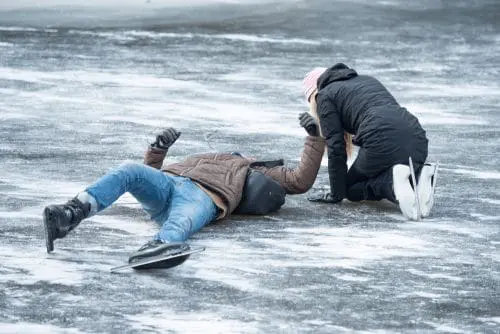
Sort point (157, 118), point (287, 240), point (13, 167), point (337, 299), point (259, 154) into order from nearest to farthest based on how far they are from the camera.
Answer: point (337, 299) → point (287, 240) → point (13, 167) → point (259, 154) → point (157, 118)

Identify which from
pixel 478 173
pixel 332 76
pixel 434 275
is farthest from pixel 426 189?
pixel 478 173

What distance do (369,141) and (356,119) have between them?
205mm

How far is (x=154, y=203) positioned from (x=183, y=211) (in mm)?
329

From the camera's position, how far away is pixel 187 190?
802 cm

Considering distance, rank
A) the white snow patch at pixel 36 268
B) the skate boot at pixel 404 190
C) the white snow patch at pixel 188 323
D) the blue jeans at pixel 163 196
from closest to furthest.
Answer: the white snow patch at pixel 188 323, the white snow patch at pixel 36 268, the blue jeans at pixel 163 196, the skate boot at pixel 404 190

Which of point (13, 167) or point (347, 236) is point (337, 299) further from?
point (13, 167)

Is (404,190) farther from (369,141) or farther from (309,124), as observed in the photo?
(309,124)


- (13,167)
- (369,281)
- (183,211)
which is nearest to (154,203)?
(183,211)

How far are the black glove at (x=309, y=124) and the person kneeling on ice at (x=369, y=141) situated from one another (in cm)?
23

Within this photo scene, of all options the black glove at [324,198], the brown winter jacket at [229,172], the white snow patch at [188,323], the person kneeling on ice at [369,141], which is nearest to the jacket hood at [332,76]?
the person kneeling on ice at [369,141]

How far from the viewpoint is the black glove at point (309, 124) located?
8.57m

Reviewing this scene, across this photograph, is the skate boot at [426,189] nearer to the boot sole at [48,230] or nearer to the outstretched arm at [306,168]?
the outstretched arm at [306,168]

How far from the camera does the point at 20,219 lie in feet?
27.6

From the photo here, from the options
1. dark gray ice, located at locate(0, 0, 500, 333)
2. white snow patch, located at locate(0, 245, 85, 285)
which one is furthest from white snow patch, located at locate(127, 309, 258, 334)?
white snow patch, located at locate(0, 245, 85, 285)
